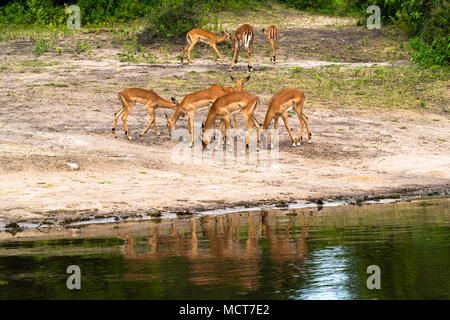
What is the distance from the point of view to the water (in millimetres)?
7398

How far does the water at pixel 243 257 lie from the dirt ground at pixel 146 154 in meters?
1.50

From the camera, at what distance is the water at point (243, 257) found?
7.40 m

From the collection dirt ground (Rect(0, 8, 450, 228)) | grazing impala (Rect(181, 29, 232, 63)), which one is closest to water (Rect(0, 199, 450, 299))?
dirt ground (Rect(0, 8, 450, 228))

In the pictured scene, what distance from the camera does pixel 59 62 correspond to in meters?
25.3

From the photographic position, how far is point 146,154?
16859mm

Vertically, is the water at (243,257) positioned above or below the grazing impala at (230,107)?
below

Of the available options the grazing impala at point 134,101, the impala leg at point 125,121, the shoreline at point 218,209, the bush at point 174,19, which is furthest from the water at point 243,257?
the bush at point 174,19

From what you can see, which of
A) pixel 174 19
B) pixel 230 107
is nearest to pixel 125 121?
Result: pixel 230 107

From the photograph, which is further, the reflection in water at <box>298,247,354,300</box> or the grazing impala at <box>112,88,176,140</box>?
the grazing impala at <box>112,88,176,140</box>

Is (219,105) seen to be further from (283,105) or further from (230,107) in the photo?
(283,105)

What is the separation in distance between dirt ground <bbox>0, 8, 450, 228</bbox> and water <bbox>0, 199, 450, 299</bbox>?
4.92 feet

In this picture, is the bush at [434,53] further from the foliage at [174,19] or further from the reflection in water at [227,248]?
the reflection in water at [227,248]

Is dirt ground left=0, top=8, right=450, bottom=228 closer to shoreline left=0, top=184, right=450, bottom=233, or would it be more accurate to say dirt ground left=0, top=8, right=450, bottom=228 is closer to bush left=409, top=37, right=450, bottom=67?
shoreline left=0, top=184, right=450, bottom=233

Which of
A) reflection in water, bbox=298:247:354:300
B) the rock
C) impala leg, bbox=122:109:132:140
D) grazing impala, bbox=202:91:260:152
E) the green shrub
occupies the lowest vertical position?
reflection in water, bbox=298:247:354:300
